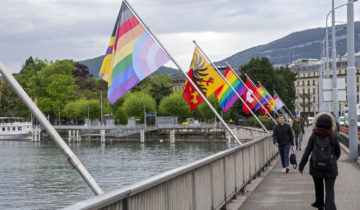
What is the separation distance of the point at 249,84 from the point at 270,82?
191 feet

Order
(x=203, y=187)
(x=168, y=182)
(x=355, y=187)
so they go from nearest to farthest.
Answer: (x=168, y=182) < (x=203, y=187) < (x=355, y=187)

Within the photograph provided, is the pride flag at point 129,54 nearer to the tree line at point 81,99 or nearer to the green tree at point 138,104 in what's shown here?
the tree line at point 81,99

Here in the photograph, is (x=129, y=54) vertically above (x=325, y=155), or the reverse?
(x=129, y=54)

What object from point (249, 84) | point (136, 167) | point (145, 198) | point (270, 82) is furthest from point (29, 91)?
point (145, 198)

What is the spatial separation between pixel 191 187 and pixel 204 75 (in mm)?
14438

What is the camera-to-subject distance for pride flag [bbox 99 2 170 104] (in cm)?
1280

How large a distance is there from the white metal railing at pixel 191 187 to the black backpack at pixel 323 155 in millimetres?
1656

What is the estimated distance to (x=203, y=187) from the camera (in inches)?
369

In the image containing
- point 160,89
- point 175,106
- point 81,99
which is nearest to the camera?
point 175,106

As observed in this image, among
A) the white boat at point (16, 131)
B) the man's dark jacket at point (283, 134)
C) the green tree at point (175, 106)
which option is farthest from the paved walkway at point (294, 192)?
the white boat at point (16, 131)

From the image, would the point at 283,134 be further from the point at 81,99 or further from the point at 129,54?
the point at 81,99

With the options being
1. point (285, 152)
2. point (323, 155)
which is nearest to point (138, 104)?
point (285, 152)

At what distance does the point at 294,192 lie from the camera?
1358 centimetres

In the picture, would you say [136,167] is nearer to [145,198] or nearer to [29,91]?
[145,198]
